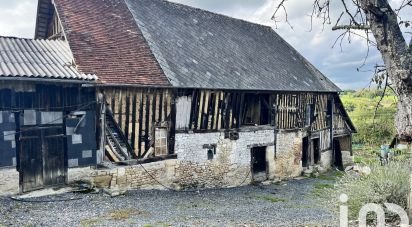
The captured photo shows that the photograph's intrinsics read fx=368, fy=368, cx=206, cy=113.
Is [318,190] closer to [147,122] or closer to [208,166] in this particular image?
[208,166]

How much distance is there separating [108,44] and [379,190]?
936 cm

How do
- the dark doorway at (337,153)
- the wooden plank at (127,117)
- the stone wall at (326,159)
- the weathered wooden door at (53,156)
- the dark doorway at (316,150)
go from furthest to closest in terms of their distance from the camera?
the dark doorway at (337,153)
the stone wall at (326,159)
the dark doorway at (316,150)
the wooden plank at (127,117)
the weathered wooden door at (53,156)

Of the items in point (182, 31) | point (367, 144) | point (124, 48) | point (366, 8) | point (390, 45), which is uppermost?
point (182, 31)

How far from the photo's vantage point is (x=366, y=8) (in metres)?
4.84

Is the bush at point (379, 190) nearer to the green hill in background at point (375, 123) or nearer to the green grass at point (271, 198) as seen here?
the green grass at point (271, 198)

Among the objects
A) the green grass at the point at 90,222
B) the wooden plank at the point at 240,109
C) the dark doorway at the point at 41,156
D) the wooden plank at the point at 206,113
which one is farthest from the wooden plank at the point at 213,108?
the green grass at the point at 90,222

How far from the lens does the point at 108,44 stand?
485 inches

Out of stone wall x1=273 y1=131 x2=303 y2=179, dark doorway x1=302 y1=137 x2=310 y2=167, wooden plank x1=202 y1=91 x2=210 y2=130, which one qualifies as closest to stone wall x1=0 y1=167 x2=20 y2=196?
wooden plank x1=202 y1=91 x2=210 y2=130

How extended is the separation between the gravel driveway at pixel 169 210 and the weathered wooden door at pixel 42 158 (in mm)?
587

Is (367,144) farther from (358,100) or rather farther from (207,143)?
(207,143)

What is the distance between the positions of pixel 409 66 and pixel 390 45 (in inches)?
14.8

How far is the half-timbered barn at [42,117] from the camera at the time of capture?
9.11 meters

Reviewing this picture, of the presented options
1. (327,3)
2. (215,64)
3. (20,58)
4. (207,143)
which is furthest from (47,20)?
(327,3)

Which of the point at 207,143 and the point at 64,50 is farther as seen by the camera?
the point at 207,143
